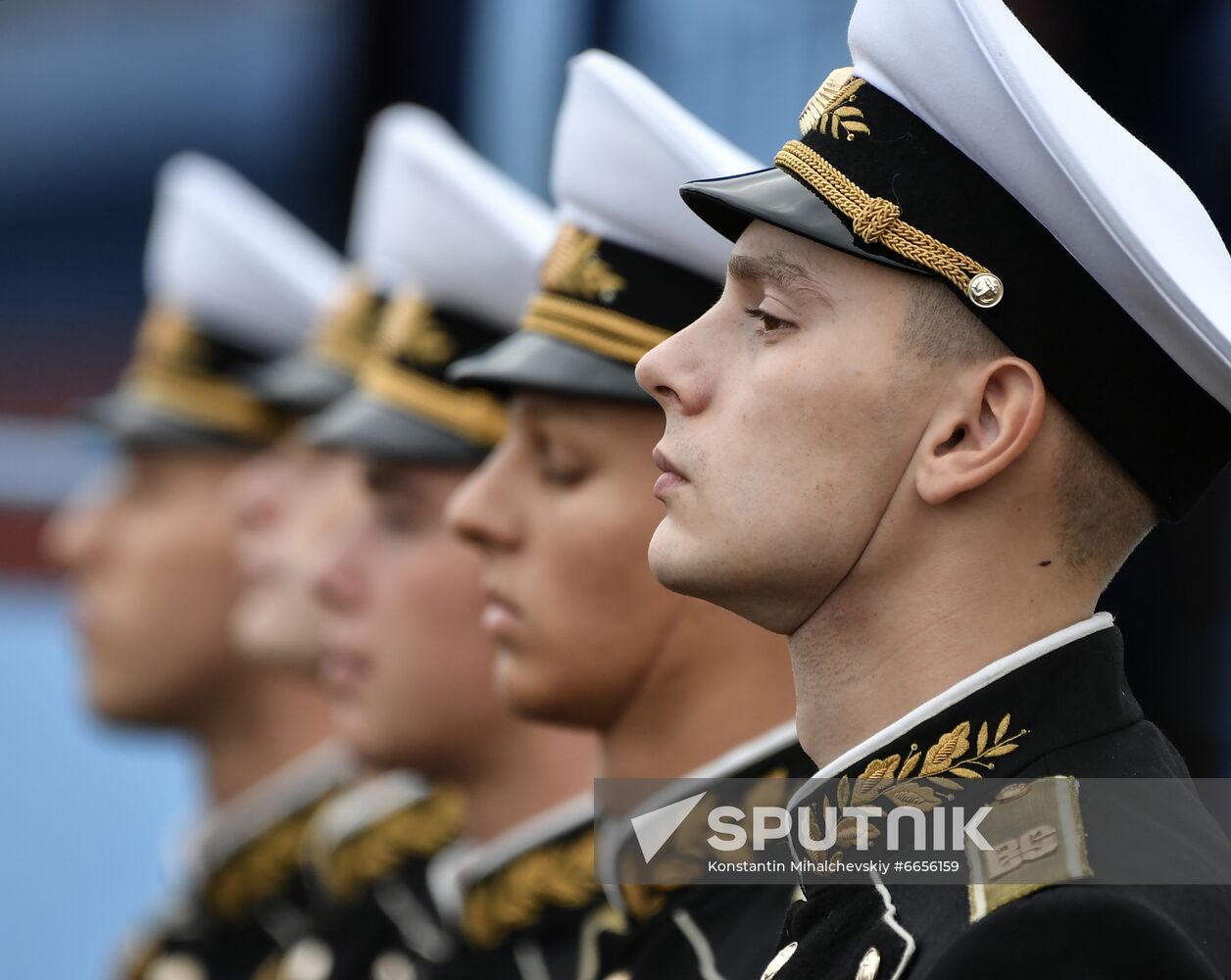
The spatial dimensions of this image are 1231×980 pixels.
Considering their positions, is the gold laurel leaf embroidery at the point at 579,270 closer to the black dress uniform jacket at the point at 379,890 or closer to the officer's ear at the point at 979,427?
the officer's ear at the point at 979,427

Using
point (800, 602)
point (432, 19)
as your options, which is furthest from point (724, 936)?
point (432, 19)

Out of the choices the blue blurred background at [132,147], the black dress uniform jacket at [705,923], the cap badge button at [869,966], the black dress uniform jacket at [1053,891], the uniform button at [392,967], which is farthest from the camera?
the blue blurred background at [132,147]

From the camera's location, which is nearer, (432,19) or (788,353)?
(788,353)

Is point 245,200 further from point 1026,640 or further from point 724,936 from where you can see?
point 1026,640

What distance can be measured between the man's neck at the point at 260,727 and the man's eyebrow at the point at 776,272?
11.8 feet

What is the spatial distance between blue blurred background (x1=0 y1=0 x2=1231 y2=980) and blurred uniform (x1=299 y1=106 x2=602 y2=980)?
1287 millimetres

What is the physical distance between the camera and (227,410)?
587 centimetres

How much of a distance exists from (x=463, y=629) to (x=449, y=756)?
0.86ft

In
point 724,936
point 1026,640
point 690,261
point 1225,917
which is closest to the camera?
point 1225,917

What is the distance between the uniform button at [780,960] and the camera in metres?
2.17

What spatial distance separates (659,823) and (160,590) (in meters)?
2.97

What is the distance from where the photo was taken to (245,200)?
609 centimetres

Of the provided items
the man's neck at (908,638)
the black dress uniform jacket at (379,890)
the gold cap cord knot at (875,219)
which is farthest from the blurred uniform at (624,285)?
the black dress uniform jacket at (379,890)

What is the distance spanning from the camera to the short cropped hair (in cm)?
220
